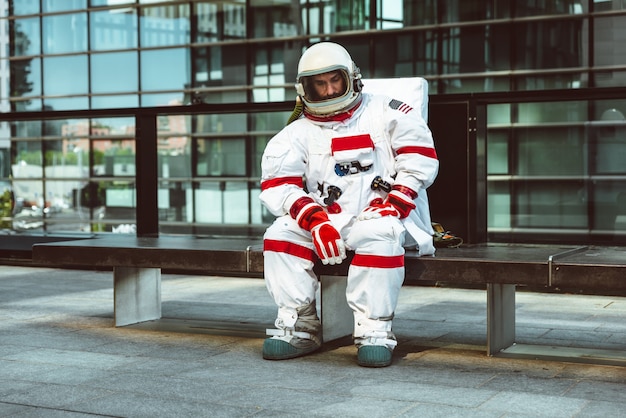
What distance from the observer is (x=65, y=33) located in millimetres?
17281

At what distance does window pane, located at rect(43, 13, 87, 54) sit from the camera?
17.1m

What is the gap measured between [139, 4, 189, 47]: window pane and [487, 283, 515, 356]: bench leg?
11.4 m

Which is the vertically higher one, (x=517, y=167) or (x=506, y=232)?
(x=517, y=167)

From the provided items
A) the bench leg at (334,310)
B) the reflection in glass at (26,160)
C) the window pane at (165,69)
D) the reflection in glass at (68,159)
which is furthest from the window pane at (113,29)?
the bench leg at (334,310)

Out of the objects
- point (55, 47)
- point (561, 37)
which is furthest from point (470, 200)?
point (55, 47)

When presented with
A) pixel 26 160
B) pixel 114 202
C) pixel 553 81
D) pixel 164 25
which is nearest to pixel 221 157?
pixel 114 202

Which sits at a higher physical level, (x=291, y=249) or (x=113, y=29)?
(x=113, y=29)

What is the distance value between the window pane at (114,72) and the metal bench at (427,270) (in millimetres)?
10385

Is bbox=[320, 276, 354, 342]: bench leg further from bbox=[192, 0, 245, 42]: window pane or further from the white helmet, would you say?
bbox=[192, 0, 245, 42]: window pane

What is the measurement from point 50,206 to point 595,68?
850 cm

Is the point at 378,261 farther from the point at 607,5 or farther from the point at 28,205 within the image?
the point at 28,205

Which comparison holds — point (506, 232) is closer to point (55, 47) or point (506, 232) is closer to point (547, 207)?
point (547, 207)

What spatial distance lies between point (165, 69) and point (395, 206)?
458 inches

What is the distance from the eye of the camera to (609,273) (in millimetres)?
4426
